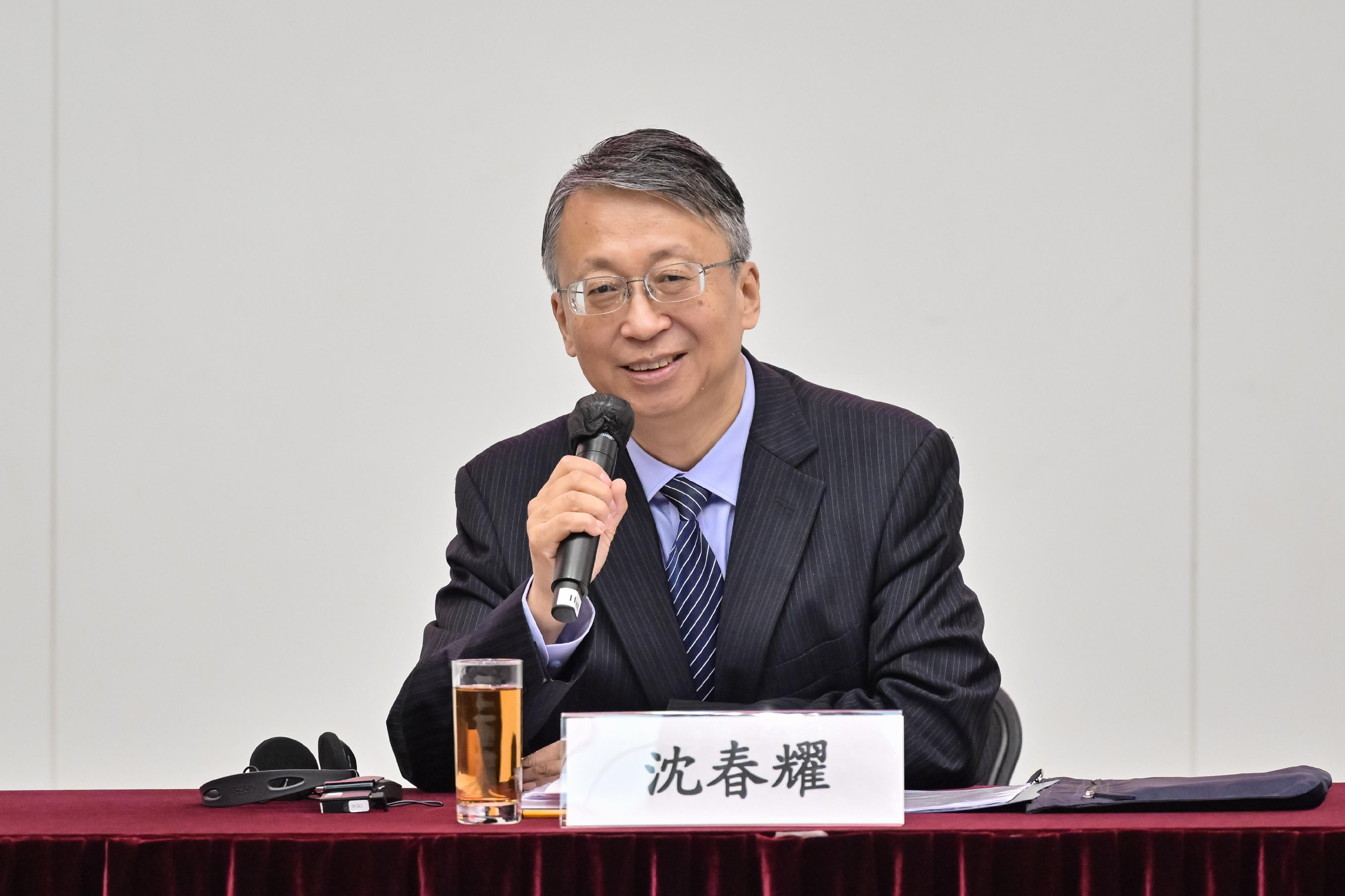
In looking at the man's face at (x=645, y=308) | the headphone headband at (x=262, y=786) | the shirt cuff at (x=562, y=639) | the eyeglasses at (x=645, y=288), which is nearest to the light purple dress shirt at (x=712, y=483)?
the man's face at (x=645, y=308)

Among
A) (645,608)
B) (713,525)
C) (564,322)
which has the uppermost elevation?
(564,322)

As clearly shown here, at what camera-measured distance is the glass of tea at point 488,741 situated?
120cm

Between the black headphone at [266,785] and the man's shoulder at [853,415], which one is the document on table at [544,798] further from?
the man's shoulder at [853,415]

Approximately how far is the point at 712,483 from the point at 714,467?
0.09ft

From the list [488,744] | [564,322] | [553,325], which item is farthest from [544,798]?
[553,325]

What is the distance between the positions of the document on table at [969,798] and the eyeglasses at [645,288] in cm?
78

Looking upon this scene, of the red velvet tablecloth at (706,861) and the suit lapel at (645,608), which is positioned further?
the suit lapel at (645,608)

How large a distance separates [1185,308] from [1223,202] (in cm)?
27

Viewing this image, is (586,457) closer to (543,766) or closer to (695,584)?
(543,766)

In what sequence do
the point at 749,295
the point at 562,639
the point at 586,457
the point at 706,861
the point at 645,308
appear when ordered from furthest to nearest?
the point at 749,295
the point at 645,308
the point at 562,639
the point at 586,457
the point at 706,861

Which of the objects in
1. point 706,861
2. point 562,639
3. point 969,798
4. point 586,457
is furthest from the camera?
point 562,639

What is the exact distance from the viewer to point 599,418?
156 cm

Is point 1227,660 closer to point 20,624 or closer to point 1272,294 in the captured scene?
point 1272,294

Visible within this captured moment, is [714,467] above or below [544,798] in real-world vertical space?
above
